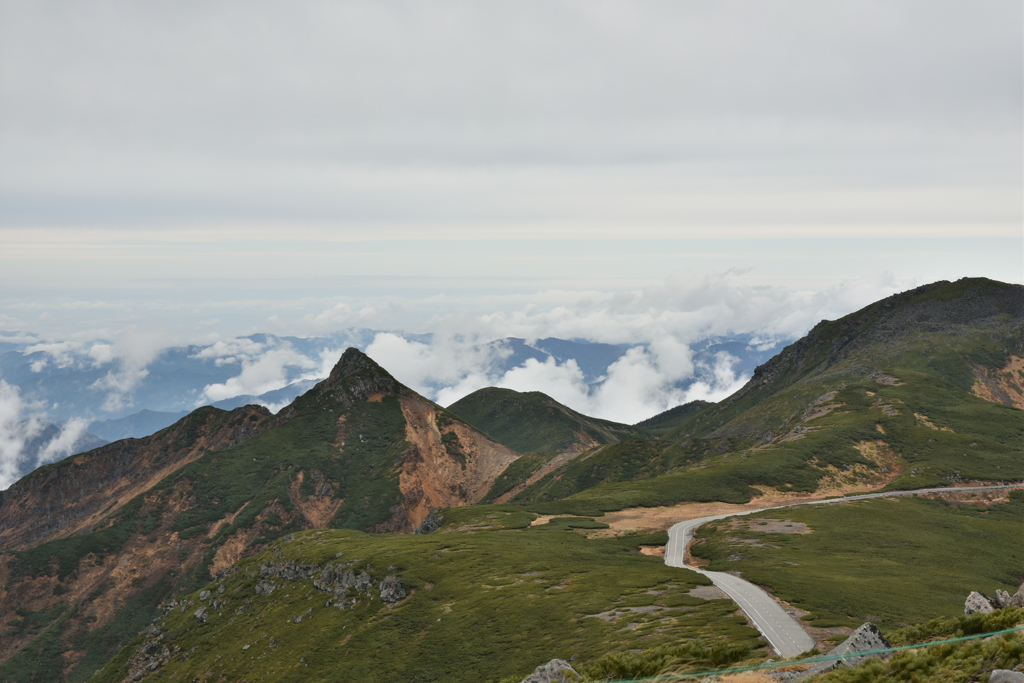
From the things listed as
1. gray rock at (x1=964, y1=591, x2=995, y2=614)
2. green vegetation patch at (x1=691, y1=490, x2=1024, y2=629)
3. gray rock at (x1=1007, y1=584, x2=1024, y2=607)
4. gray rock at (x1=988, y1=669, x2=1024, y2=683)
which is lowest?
green vegetation patch at (x1=691, y1=490, x2=1024, y2=629)

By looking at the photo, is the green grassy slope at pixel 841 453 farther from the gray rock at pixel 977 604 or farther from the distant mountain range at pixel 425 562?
the gray rock at pixel 977 604

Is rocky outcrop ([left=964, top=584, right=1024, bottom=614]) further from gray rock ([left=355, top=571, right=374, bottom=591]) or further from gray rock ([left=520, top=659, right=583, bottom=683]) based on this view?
gray rock ([left=355, top=571, right=374, bottom=591])

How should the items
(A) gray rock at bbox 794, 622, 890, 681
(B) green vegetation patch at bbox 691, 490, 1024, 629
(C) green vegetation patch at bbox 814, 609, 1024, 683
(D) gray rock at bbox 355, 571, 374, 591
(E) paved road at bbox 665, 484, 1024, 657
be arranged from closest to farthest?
(C) green vegetation patch at bbox 814, 609, 1024, 683 → (A) gray rock at bbox 794, 622, 890, 681 → (E) paved road at bbox 665, 484, 1024, 657 → (B) green vegetation patch at bbox 691, 490, 1024, 629 → (D) gray rock at bbox 355, 571, 374, 591

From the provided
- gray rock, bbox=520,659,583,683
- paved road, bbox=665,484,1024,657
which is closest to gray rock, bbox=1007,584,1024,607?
paved road, bbox=665,484,1024,657

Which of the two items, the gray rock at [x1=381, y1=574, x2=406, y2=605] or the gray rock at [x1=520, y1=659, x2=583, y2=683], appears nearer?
the gray rock at [x1=520, y1=659, x2=583, y2=683]

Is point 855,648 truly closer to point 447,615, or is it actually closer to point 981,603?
point 981,603

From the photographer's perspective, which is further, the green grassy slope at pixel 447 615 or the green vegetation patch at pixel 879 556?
the green vegetation patch at pixel 879 556

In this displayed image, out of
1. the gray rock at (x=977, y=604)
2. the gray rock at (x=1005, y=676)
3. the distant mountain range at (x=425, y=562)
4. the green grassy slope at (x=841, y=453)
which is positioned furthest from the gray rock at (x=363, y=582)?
the gray rock at (x=1005, y=676)
